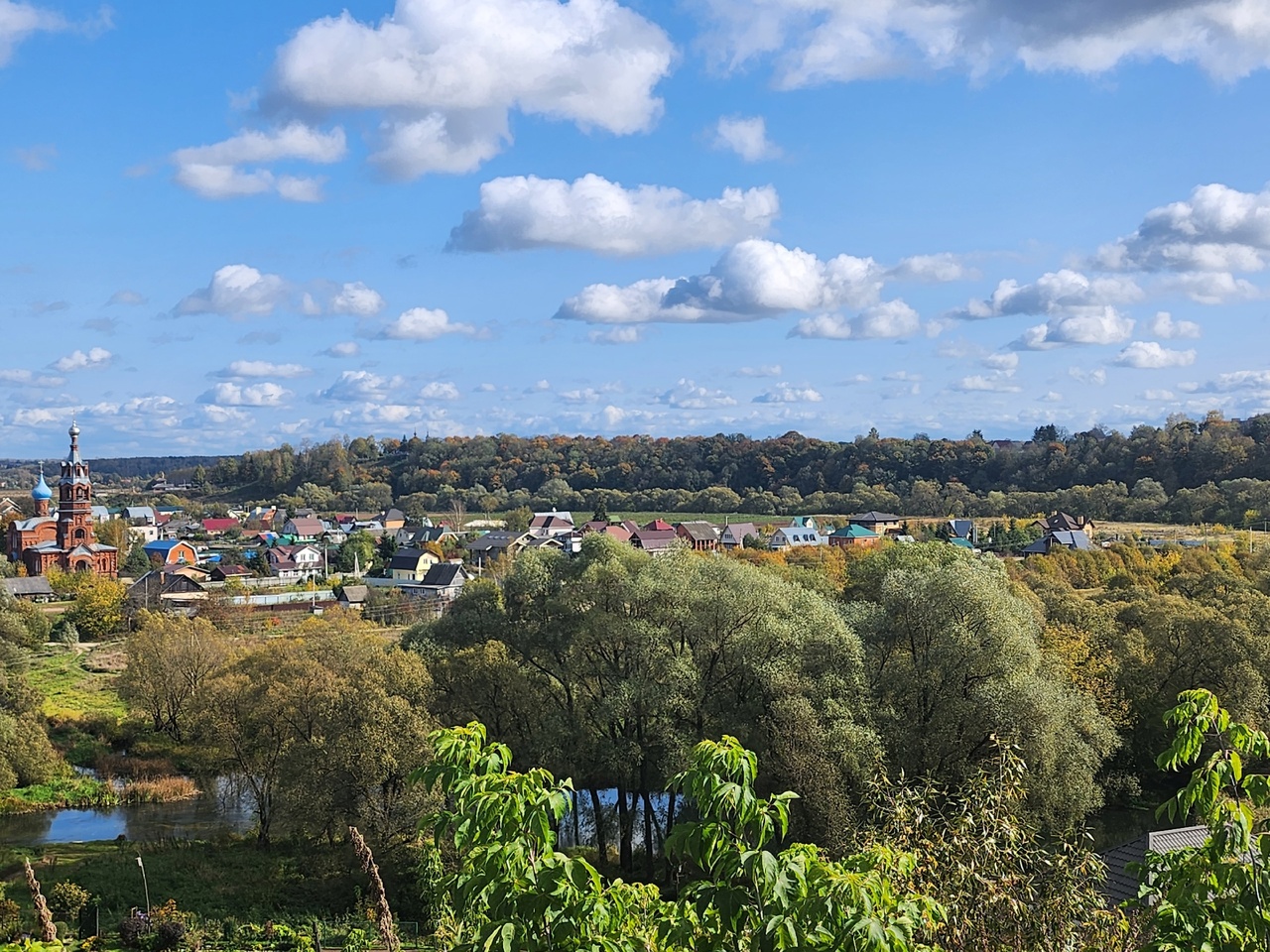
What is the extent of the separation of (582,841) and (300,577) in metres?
53.9

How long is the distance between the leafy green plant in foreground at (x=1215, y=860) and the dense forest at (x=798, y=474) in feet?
248

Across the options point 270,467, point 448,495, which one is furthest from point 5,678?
point 270,467

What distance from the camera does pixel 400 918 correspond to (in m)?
19.3

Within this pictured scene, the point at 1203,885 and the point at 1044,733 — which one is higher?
the point at 1203,885

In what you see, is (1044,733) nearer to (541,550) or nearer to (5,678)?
(541,550)

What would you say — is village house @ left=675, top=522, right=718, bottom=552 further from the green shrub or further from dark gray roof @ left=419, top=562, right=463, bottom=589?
the green shrub

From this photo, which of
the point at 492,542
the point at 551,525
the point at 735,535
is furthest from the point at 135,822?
the point at 551,525

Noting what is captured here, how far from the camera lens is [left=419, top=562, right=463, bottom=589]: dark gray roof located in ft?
208

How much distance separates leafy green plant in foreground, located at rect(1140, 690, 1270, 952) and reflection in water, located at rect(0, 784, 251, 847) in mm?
24585

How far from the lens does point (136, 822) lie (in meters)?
26.6

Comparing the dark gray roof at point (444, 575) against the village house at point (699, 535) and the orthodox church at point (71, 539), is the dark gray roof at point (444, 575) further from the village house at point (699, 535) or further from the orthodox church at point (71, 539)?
the orthodox church at point (71, 539)

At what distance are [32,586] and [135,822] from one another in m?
41.9

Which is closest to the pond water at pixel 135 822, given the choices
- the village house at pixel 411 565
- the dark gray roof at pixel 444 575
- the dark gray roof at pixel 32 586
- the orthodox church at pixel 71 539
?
the dark gray roof at pixel 444 575

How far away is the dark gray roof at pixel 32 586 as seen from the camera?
6016 centimetres
